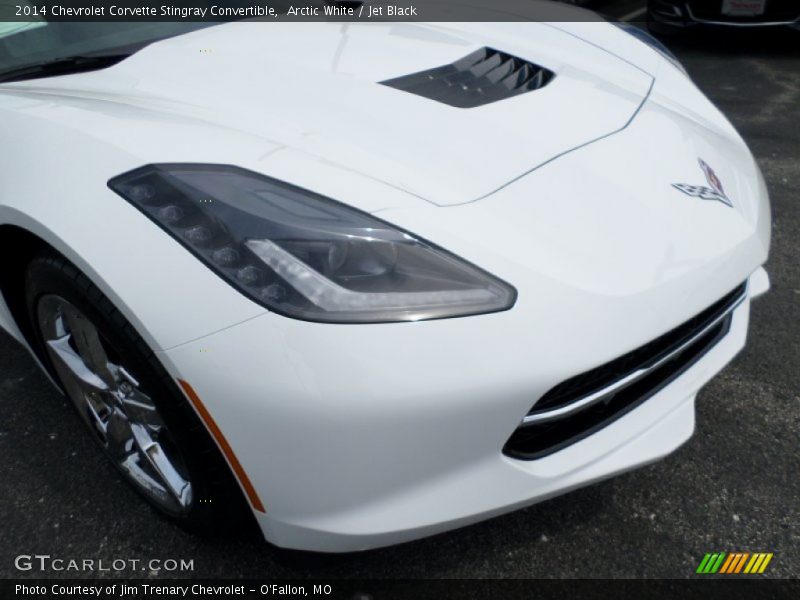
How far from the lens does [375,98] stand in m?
1.68

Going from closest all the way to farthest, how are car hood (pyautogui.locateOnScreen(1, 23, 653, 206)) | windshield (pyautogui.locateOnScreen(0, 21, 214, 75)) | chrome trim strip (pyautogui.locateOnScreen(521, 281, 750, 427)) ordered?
chrome trim strip (pyautogui.locateOnScreen(521, 281, 750, 427))
car hood (pyautogui.locateOnScreen(1, 23, 653, 206))
windshield (pyautogui.locateOnScreen(0, 21, 214, 75))

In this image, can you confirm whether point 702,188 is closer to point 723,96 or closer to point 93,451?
point 93,451

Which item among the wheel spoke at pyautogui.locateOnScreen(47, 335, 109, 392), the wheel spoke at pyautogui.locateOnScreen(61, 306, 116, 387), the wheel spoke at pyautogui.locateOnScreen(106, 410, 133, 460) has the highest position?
the wheel spoke at pyautogui.locateOnScreen(61, 306, 116, 387)

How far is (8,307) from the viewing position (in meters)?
1.77

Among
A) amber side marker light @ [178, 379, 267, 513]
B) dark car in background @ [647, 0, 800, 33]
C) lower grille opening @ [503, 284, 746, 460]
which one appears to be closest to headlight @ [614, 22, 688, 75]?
lower grille opening @ [503, 284, 746, 460]

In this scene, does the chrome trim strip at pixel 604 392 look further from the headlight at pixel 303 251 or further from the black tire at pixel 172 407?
the black tire at pixel 172 407

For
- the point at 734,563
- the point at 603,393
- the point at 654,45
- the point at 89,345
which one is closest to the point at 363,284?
the point at 603,393

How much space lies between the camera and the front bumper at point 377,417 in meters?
1.12

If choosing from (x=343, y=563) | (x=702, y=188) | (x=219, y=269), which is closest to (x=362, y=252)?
(x=219, y=269)

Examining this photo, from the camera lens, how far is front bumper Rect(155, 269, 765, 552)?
44.0 inches

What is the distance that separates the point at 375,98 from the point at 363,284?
67cm

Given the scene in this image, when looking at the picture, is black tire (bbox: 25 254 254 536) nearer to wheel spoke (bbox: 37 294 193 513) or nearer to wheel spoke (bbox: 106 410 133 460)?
wheel spoke (bbox: 37 294 193 513)

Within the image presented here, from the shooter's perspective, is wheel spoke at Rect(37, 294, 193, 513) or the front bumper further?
wheel spoke at Rect(37, 294, 193, 513)

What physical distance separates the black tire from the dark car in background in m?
5.57
